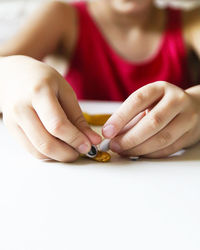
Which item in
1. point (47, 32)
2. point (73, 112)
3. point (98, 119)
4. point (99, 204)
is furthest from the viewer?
point (47, 32)

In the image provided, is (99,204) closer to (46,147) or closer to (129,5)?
(46,147)

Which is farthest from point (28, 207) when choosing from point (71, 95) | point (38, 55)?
point (38, 55)

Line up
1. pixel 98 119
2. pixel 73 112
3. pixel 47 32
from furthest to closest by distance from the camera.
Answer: pixel 47 32 → pixel 98 119 → pixel 73 112

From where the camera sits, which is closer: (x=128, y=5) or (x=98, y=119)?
(x=98, y=119)

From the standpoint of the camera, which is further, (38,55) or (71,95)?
(38,55)

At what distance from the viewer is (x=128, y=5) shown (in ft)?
2.70

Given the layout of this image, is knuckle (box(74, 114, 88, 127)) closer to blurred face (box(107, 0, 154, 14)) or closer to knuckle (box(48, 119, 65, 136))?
knuckle (box(48, 119, 65, 136))

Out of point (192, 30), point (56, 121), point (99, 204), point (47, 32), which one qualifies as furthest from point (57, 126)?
point (192, 30)

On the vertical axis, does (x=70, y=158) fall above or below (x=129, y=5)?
below

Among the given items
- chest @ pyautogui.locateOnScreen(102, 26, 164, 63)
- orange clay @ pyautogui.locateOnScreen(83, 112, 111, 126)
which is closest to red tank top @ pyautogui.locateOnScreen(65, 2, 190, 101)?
chest @ pyautogui.locateOnScreen(102, 26, 164, 63)

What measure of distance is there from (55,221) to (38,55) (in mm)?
571

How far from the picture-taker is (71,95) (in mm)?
408

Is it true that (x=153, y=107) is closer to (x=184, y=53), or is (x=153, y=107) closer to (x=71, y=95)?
(x=71, y=95)

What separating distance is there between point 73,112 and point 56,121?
41mm
